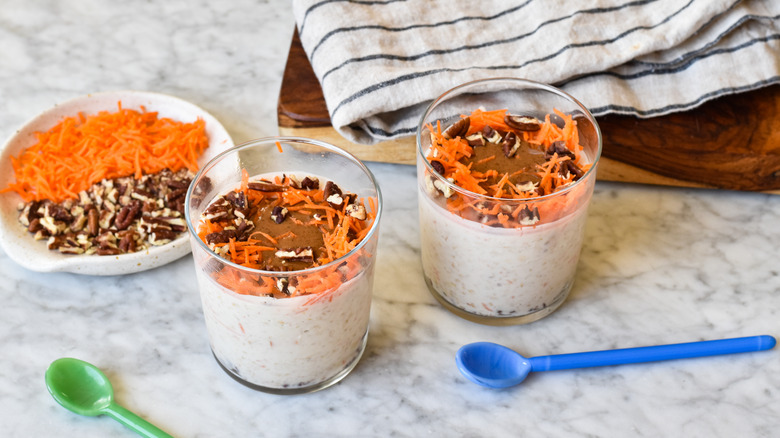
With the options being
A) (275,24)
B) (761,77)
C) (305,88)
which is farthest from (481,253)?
(275,24)

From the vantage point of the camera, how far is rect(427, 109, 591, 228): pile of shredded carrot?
1361 millimetres

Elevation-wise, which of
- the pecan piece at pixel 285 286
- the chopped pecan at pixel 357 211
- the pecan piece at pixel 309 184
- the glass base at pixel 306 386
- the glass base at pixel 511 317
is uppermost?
the pecan piece at pixel 309 184

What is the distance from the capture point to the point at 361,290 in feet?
4.44

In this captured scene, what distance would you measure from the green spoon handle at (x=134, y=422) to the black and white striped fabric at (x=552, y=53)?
2.26ft

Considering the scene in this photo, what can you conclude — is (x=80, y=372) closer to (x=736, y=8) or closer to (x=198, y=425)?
(x=198, y=425)

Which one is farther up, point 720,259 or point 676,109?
point 676,109

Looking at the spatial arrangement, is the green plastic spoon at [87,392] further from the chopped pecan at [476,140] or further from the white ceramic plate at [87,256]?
the chopped pecan at [476,140]

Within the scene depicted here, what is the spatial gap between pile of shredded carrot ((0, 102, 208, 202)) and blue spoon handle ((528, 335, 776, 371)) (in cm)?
84

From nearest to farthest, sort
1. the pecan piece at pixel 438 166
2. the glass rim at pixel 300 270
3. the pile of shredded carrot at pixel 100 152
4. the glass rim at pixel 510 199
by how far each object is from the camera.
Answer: the glass rim at pixel 300 270 < the glass rim at pixel 510 199 < the pecan piece at pixel 438 166 < the pile of shredded carrot at pixel 100 152

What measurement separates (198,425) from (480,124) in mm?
732

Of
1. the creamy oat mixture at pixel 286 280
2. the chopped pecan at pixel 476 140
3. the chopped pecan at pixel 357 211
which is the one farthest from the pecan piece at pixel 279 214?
the chopped pecan at pixel 476 140

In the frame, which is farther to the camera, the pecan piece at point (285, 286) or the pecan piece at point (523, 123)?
the pecan piece at point (523, 123)

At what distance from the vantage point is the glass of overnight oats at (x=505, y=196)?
4.51 feet

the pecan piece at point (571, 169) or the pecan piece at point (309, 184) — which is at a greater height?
the pecan piece at point (571, 169)
